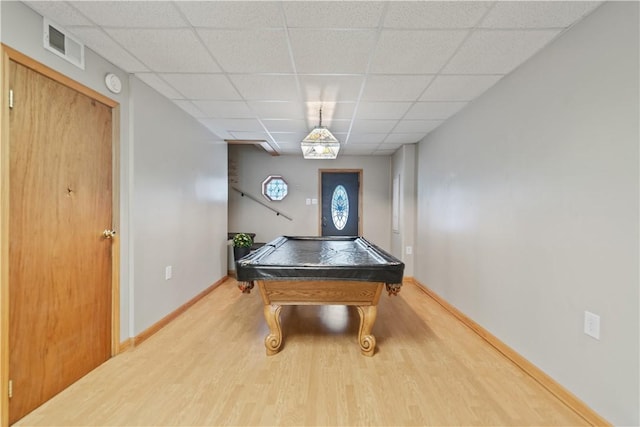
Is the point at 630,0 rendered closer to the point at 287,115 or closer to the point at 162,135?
the point at 287,115

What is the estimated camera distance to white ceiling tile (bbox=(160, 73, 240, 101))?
246 centimetres

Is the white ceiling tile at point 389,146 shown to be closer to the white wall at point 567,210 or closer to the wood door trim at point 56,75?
the white wall at point 567,210

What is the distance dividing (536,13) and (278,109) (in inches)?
89.4

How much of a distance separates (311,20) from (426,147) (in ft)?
10.2

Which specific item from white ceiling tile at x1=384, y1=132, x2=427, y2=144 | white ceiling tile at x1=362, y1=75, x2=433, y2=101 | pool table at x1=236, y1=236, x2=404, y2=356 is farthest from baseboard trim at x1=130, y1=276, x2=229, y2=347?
white ceiling tile at x1=384, y1=132, x2=427, y2=144

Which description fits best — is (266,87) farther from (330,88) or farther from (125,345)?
(125,345)

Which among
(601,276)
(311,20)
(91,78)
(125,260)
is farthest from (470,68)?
(125,260)

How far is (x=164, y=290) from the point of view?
2.93 m

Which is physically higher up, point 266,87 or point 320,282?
point 266,87

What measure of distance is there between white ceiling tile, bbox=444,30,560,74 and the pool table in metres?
1.51

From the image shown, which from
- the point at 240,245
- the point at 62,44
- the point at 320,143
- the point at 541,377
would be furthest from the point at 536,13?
the point at 240,245

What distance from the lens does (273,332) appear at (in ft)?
7.75

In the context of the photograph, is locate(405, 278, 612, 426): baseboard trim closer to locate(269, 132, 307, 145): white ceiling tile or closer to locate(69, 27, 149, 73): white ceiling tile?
locate(269, 132, 307, 145): white ceiling tile

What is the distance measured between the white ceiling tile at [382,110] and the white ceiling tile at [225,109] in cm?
122
